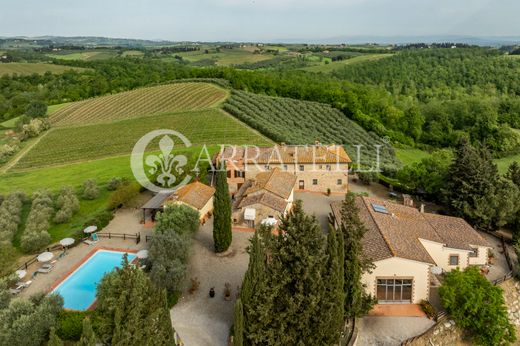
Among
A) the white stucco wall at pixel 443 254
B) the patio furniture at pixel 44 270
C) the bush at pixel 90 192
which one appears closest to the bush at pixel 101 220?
the bush at pixel 90 192

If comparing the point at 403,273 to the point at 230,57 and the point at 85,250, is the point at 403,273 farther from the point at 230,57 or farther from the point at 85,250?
the point at 230,57

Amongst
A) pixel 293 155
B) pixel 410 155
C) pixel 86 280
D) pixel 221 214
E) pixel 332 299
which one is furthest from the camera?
pixel 410 155

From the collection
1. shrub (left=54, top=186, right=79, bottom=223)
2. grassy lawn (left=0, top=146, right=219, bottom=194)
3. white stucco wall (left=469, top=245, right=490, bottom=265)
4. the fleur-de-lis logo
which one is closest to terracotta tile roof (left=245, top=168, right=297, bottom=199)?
the fleur-de-lis logo

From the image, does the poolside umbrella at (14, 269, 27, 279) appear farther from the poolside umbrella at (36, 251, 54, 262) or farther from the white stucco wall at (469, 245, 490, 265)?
the white stucco wall at (469, 245, 490, 265)

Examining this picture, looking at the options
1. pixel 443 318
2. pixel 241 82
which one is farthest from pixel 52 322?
pixel 241 82

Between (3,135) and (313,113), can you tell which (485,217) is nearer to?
(313,113)

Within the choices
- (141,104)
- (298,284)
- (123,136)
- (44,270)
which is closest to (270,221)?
(298,284)
